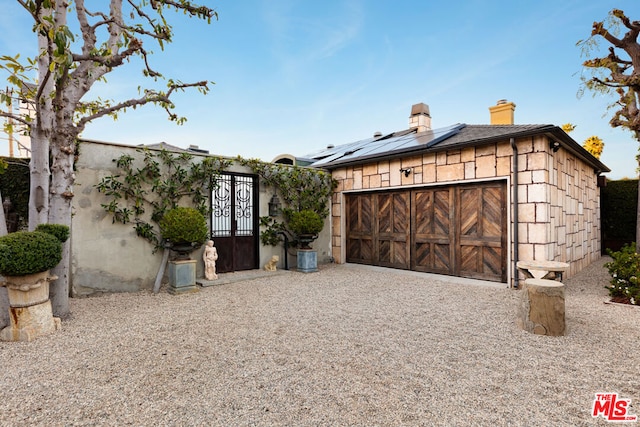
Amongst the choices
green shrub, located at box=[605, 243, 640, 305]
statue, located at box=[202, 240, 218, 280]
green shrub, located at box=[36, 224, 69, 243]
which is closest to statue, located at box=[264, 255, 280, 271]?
statue, located at box=[202, 240, 218, 280]

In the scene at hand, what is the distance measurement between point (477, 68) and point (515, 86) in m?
1.43

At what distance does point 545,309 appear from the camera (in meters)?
3.23

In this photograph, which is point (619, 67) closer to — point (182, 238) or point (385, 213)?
point (385, 213)

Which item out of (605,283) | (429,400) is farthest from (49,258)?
(605,283)

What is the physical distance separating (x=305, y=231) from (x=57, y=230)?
458 cm

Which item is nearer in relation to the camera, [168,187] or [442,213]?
[168,187]

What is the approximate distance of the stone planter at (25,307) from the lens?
3.17m

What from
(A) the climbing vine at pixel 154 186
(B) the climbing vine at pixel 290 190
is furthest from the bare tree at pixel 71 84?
(B) the climbing vine at pixel 290 190

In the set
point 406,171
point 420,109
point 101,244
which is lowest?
point 101,244

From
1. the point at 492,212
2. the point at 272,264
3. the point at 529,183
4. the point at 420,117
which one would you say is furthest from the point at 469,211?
the point at 420,117

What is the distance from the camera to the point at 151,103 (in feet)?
14.7

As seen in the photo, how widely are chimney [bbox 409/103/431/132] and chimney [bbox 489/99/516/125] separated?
2.77 m

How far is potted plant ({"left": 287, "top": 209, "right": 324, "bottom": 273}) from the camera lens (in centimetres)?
717

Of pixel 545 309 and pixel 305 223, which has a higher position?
pixel 305 223
